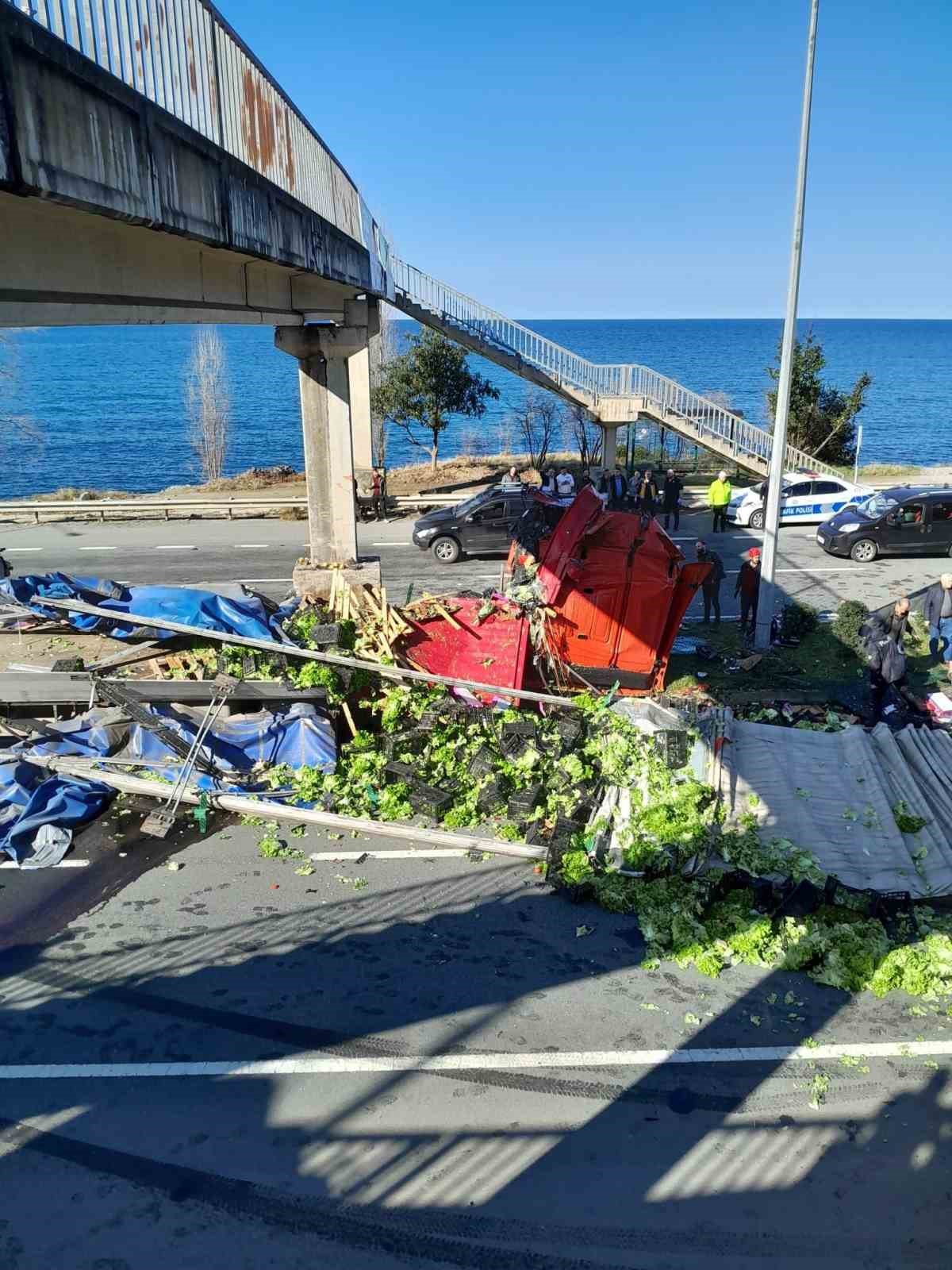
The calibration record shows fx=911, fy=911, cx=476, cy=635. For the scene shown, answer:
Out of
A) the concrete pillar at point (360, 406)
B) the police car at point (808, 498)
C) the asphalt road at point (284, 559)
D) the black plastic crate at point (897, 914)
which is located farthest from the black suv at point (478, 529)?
the black plastic crate at point (897, 914)

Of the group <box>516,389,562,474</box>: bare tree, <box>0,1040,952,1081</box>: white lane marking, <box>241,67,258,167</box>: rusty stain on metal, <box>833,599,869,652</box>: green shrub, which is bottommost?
<box>0,1040,952,1081</box>: white lane marking

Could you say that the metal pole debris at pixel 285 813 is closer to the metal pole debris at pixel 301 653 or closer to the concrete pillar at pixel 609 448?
the metal pole debris at pixel 301 653

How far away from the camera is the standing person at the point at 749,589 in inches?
584

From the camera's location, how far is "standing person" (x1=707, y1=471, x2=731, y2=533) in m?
22.2

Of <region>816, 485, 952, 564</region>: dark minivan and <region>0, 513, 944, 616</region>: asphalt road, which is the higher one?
<region>816, 485, 952, 564</region>: dark minivan

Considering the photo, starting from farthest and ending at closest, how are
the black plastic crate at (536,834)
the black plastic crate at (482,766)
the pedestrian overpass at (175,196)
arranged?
the black plastic crate at (482,766) → the black plastic crate at (536,834) → the pedestrian overpass at (175,196)

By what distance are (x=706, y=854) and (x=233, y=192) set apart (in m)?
6.78

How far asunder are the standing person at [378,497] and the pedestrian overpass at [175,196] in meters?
9.90

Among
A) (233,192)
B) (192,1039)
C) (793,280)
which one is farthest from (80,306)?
(793,280)

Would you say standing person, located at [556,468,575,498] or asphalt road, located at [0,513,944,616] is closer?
asphalt road, located at [0,513,944,616]

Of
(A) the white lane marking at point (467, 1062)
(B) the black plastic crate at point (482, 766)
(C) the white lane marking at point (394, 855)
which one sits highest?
(B) the black plastic crate at point (482, 766)

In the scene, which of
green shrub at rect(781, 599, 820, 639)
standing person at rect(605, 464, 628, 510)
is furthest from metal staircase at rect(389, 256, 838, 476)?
green shrub at rect(781, 599, 820, 639)

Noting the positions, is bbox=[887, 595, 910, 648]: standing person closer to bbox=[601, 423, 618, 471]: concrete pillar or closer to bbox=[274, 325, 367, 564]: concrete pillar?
bbox=[274, 325, 367, 564]: concrete pillar

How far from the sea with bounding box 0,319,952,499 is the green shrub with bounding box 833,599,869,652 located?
22.1 m
